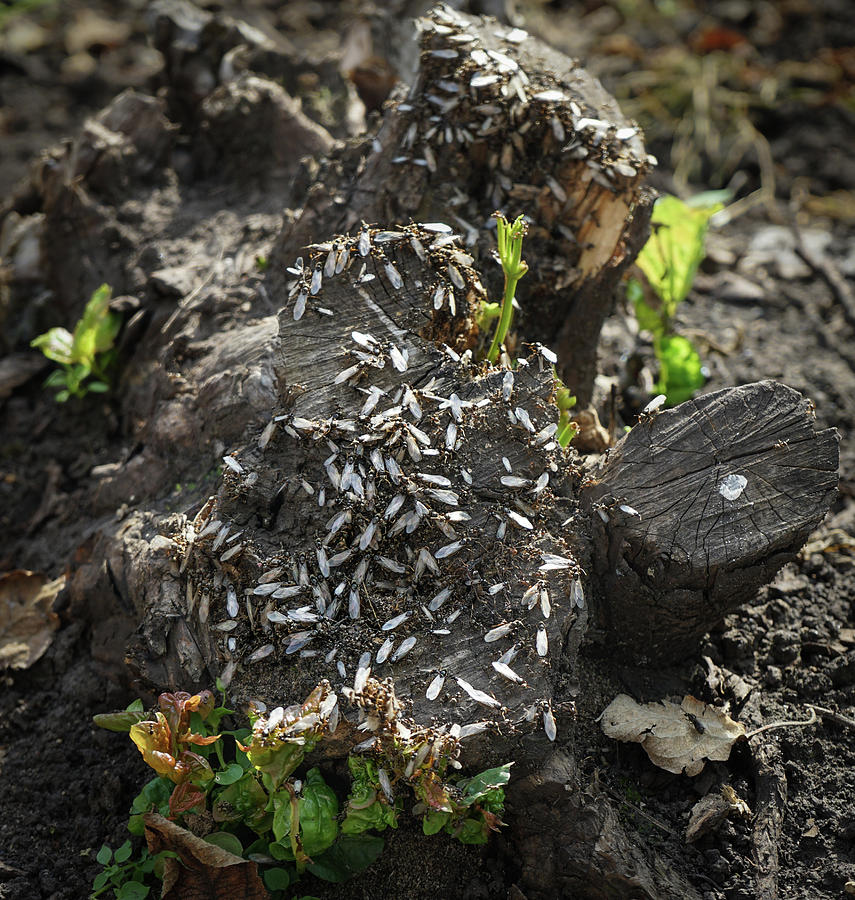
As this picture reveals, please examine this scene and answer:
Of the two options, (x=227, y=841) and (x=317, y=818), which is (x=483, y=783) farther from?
(x=227, y=841)

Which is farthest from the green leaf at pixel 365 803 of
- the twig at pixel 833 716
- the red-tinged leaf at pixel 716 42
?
the red-tinged leaf at pixel 716 42

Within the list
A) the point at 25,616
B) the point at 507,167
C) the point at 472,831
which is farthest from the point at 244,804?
the point at 507,167

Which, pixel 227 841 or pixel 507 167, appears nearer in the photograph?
pixel 227 841

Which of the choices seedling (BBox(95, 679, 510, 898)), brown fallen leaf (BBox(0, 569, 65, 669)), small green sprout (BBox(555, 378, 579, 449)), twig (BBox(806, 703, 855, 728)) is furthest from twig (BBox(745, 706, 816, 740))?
brown fallen leaf (BBox(0, 569, 65, 669))

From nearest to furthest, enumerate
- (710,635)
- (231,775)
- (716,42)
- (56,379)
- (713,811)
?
1. (231,775)
2. (713,811)
3. (710,635)
4. (56,379)
5. (716,42)

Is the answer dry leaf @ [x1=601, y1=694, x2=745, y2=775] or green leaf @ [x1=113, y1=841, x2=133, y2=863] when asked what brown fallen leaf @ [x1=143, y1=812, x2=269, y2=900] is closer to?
green leaf @ [x1=113, y1=841, x2=133, y2=863]

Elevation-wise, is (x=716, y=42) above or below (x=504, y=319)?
below

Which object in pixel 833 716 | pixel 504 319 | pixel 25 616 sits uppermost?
pixel 504 319
